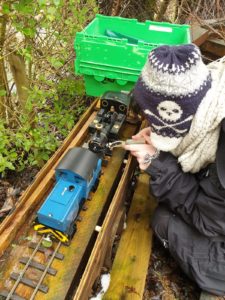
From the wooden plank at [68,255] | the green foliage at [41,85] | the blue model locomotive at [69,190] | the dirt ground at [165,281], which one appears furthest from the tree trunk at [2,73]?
the dirt ground at [165,281]

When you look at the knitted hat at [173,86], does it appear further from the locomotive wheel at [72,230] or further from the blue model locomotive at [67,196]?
the locomotive wheel at [72,230]

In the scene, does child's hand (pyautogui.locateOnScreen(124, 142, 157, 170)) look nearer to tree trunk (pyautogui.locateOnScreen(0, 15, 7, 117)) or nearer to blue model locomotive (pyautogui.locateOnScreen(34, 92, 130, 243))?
blue model locomotive (pyautogui.locateOnScreen(34, 92, 130, 243))

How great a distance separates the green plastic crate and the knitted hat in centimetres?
88

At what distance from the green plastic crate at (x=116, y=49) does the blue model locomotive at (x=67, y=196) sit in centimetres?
83

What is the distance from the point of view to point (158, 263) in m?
1.92

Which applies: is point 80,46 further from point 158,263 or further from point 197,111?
point 158,263

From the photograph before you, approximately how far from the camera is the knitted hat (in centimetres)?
119

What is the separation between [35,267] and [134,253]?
2.01ft

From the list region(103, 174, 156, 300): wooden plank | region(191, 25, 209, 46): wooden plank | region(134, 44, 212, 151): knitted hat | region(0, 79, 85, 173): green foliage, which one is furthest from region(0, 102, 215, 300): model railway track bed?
region(191, 25, 209, 46): wooden plank

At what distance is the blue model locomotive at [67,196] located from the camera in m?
1.44

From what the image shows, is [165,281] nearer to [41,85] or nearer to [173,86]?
[173,86]

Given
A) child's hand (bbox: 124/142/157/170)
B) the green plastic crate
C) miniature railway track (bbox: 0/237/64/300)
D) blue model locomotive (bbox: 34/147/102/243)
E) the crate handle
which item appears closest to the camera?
miniature railway track (bbox: 0/237/64/300)

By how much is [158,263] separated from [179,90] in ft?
3.92

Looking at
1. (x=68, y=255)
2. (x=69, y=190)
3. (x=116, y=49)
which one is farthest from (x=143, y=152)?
(x=116, y=49)
